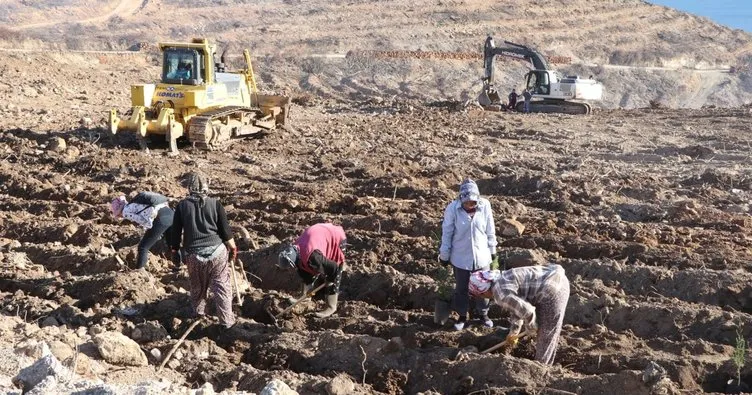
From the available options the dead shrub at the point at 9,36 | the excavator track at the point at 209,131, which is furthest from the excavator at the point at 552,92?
the dead shrub at the point at 9,36

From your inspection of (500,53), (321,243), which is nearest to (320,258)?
(321,243)

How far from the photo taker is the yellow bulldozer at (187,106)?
15477 millimetres

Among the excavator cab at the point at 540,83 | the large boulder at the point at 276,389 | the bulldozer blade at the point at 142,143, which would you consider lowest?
the bulldozer blade at the point at 142,143

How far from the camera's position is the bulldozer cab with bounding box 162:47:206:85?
1602cm

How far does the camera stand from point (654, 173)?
14.3 m

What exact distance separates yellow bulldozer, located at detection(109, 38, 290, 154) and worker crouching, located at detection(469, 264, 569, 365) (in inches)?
388

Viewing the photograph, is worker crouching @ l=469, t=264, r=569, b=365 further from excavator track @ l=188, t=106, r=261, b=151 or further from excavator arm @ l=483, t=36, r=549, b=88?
excavator arm @ l=483, t=36, r=549, b=88

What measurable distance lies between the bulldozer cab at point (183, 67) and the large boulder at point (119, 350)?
33.1 ft

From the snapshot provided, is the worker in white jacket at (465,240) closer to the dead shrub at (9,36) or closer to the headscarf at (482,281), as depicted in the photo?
the headscarf at (482,281)

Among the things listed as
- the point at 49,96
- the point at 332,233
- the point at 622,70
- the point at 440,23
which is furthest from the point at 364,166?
the point at 440,23

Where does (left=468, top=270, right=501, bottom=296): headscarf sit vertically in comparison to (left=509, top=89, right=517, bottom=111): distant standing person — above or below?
above

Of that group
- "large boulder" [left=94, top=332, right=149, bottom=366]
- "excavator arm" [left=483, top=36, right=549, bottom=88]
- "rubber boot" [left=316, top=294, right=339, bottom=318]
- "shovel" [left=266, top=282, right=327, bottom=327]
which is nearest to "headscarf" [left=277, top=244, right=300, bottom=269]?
"shovel" [left=266, top=282, right=327, bottom=327]

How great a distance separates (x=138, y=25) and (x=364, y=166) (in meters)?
33.0

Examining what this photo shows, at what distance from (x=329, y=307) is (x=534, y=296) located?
2.06 metres
